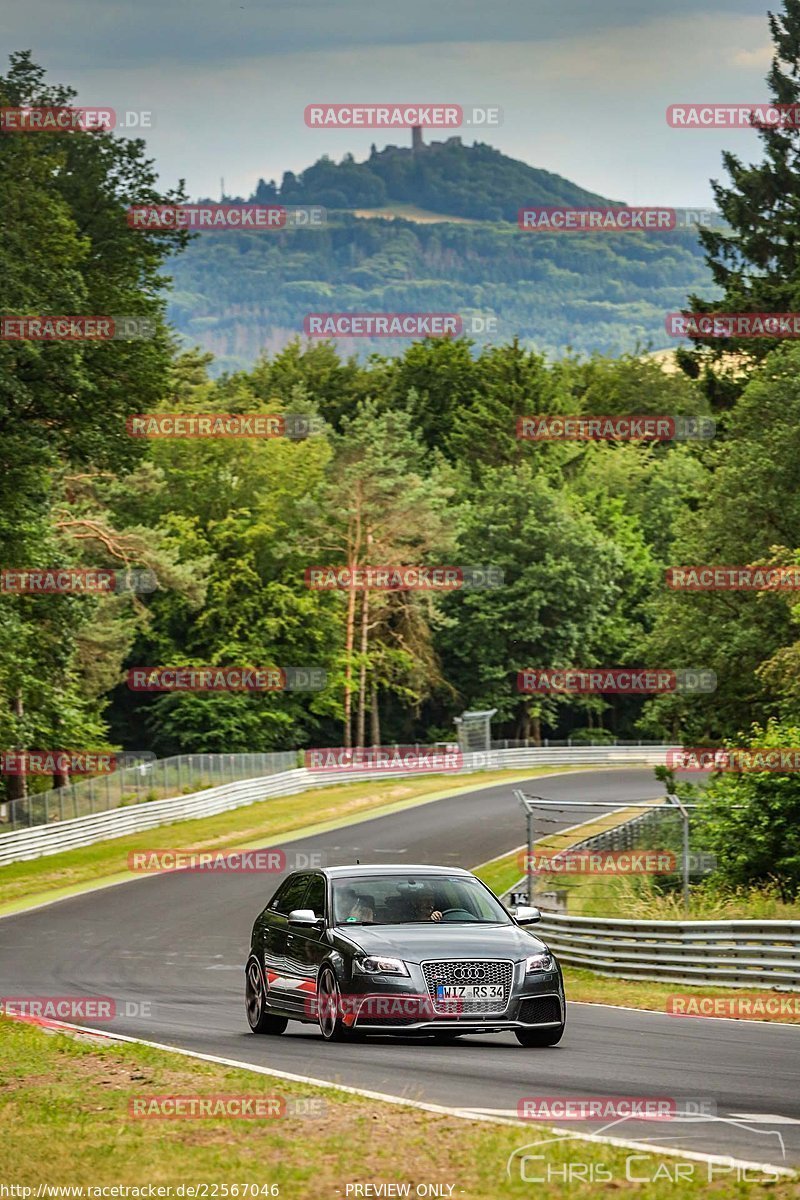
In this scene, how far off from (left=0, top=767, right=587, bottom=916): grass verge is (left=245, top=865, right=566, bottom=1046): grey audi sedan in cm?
2409

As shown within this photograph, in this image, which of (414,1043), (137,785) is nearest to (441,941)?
(414,1043)

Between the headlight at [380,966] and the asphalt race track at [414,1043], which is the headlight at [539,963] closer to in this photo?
the asphalt race track at [414,1043]

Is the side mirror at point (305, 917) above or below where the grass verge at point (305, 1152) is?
below

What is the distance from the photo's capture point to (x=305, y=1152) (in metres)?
8.73

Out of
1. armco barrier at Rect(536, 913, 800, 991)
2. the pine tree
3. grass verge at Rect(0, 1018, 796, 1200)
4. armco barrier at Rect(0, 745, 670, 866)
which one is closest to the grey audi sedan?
grass verge at Rect(0, 1018, 796, 1200)

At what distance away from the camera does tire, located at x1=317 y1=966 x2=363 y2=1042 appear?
14102 mm

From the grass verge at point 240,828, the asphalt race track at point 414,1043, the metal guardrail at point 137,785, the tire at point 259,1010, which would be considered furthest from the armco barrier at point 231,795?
the tire at point 259,1010

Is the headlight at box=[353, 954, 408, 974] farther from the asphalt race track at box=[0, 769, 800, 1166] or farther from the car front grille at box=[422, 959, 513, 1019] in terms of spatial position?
the asphalt race track at box=[0, 769, 800, 1166]

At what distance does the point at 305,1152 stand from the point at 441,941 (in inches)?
205

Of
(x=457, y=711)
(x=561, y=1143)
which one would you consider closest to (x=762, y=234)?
(x=457, y=711)

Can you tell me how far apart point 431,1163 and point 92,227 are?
3714cm

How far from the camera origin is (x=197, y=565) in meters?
72.2

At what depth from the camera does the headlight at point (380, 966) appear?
1360 cm

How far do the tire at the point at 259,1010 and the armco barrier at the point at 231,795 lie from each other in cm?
2985
